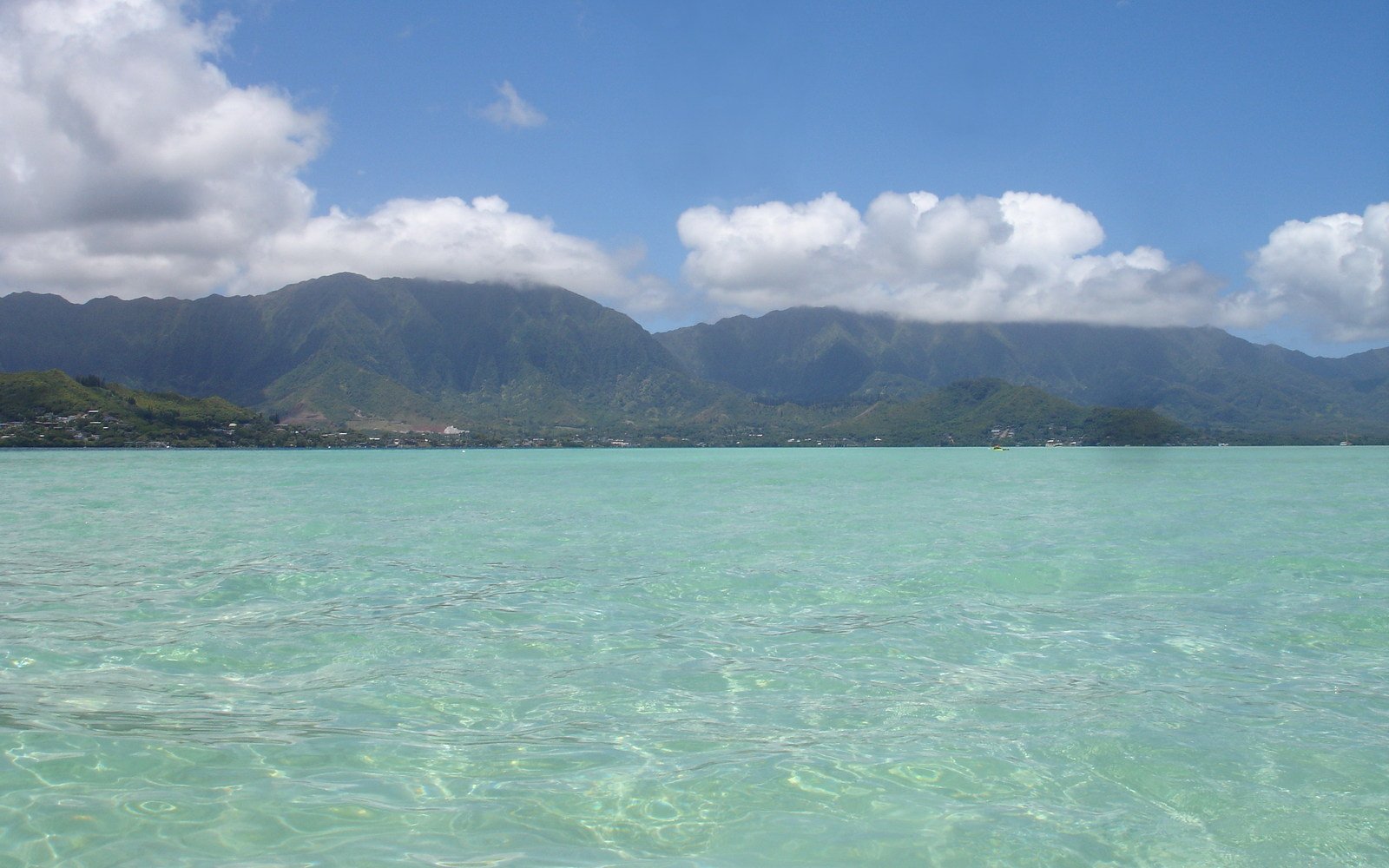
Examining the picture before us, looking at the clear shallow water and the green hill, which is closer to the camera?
the clear shallow water

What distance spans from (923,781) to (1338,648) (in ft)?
32.8

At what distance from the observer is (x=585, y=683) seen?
1254 centimetres

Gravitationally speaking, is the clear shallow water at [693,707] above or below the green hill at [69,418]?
below

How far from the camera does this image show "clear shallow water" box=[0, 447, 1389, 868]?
7875 millimetres

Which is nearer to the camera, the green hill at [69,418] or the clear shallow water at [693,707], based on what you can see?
the clear shallow water at [693,707]

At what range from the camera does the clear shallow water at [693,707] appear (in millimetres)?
7875

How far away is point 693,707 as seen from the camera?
11.4 metres

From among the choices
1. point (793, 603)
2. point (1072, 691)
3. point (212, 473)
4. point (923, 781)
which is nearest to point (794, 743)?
point (923, 781)

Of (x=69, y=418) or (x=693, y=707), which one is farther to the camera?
(x=69, y=418)

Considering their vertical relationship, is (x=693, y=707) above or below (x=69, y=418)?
below

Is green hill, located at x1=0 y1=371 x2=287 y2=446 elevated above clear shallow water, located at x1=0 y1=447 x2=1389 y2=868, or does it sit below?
above

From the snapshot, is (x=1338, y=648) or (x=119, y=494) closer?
(x=1338, y=648)

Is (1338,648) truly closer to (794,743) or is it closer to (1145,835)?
(1145,835)

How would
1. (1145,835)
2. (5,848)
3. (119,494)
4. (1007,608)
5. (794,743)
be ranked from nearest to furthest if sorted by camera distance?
(5,848) → (1145,835) → (794,743) → (1007,608) → (119,494)
